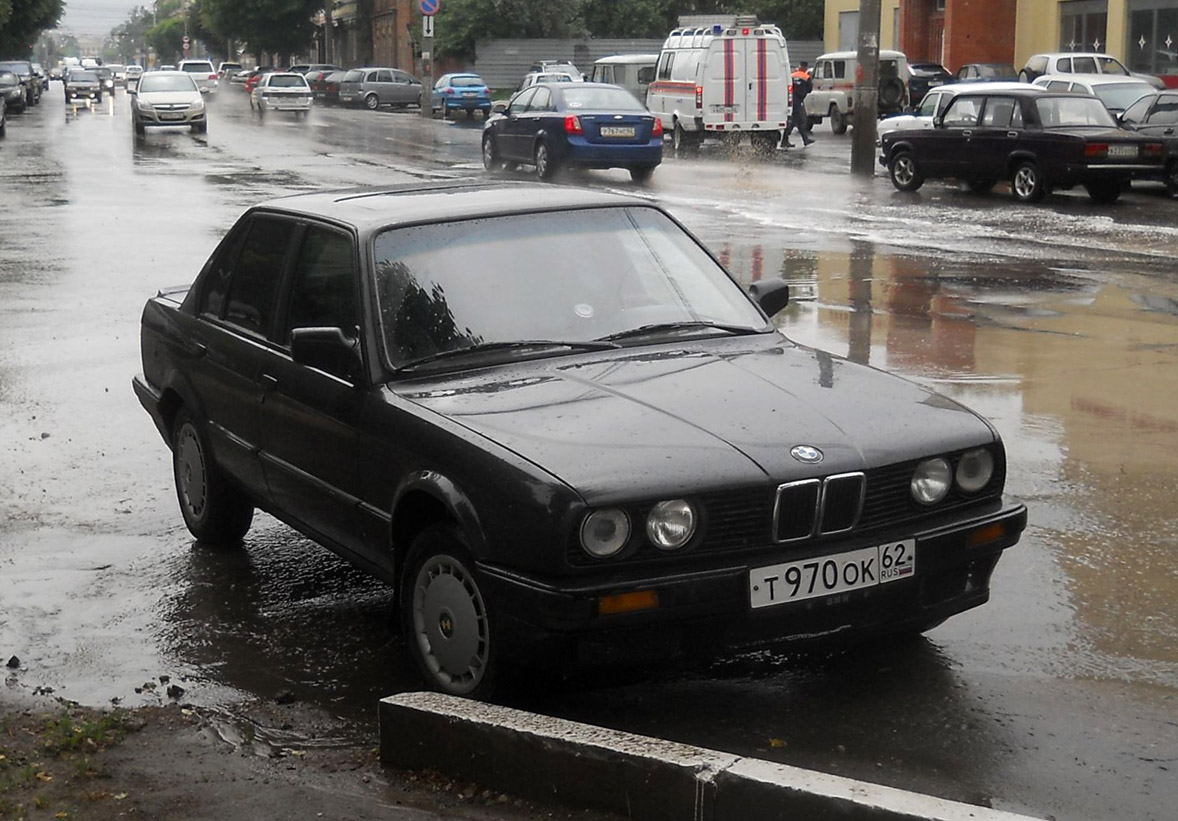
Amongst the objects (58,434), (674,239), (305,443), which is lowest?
(58,434)

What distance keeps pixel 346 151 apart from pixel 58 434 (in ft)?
86.4

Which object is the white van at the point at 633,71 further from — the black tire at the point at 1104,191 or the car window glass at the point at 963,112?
the black tire at the point at 1104,191

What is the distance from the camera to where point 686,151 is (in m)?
34.9

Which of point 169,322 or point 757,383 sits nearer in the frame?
point 757,383

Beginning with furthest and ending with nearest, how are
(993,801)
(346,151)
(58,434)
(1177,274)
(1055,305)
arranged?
(346,151), (1177,274), (1055,305), (58,434), (993,801)

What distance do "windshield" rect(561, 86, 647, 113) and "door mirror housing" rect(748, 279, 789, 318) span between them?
68.7 ft

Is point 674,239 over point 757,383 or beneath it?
over

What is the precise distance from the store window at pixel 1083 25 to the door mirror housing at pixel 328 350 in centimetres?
4149

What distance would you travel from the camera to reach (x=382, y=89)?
65.5 metres

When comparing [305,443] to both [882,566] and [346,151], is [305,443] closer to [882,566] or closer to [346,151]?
[882,566]

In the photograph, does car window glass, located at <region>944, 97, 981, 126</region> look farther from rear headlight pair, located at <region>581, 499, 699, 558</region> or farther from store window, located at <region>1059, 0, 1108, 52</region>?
store window, located at <region>1059, 0, 1108, 52</region>

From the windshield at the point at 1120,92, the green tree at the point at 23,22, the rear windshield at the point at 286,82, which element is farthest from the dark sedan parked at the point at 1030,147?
the green tree at the point at 23,22

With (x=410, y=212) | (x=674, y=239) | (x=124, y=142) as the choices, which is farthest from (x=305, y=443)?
(x=124, y=142)

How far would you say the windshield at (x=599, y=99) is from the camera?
26.8 meters
